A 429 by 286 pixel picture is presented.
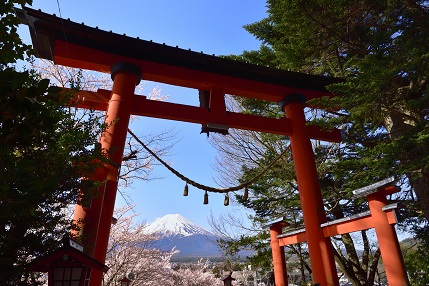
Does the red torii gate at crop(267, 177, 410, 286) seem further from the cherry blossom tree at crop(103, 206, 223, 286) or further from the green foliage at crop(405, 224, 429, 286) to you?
the cherry blossom tree at crop(103, 206, 223, 286)

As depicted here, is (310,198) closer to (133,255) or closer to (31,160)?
(31,160)

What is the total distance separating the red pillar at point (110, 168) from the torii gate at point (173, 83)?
0.01 m

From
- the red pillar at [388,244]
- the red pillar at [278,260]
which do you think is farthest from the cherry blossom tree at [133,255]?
the red pillar at [388,244]

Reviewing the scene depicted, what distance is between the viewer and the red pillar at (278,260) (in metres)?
6.77

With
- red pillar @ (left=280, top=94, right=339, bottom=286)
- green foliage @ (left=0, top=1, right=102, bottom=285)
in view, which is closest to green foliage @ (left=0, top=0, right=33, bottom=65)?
green foliage @ (left=0, top=1, right=102, bottom=285)

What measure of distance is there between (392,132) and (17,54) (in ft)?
21.4

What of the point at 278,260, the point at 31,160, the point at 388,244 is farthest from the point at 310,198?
the point at 31,160

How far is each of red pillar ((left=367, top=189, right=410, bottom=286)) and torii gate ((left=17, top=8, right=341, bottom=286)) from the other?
1.08m

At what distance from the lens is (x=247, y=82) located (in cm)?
643

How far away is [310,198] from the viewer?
222 inches

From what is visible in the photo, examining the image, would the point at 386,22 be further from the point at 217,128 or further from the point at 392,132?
the point at 217,128

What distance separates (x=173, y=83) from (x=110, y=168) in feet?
8.42

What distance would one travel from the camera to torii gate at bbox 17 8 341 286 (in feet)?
15.1

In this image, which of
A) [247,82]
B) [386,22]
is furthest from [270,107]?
[386,22]
